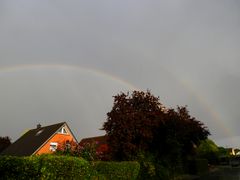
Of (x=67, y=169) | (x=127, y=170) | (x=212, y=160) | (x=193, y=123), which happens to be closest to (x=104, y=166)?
(x=127, y=170)

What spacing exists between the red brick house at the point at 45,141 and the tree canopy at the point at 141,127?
19.9 metres

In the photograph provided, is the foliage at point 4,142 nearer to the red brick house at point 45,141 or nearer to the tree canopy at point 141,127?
the red brick house at point 45,141

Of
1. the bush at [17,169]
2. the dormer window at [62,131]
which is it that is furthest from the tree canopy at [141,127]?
the dormer window at [62,131]

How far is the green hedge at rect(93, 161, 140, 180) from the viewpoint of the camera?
61.9 feet

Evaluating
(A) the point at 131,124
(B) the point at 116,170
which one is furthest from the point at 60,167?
(A) the point at 131,124

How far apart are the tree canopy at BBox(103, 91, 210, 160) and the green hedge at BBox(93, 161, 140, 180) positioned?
3.66 metres

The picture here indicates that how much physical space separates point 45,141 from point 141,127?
76.4 feet

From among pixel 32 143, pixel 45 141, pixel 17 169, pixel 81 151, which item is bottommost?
pixel 17 169

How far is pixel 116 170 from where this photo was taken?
774 inches

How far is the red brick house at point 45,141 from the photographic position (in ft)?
148

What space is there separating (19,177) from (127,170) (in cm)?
935

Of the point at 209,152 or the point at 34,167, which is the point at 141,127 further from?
the point at 209,152

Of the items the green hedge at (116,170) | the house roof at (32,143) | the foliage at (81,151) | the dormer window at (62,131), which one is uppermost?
the dormer window at (62,131)

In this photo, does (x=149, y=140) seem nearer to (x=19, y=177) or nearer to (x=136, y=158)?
(x=136, y=158)
